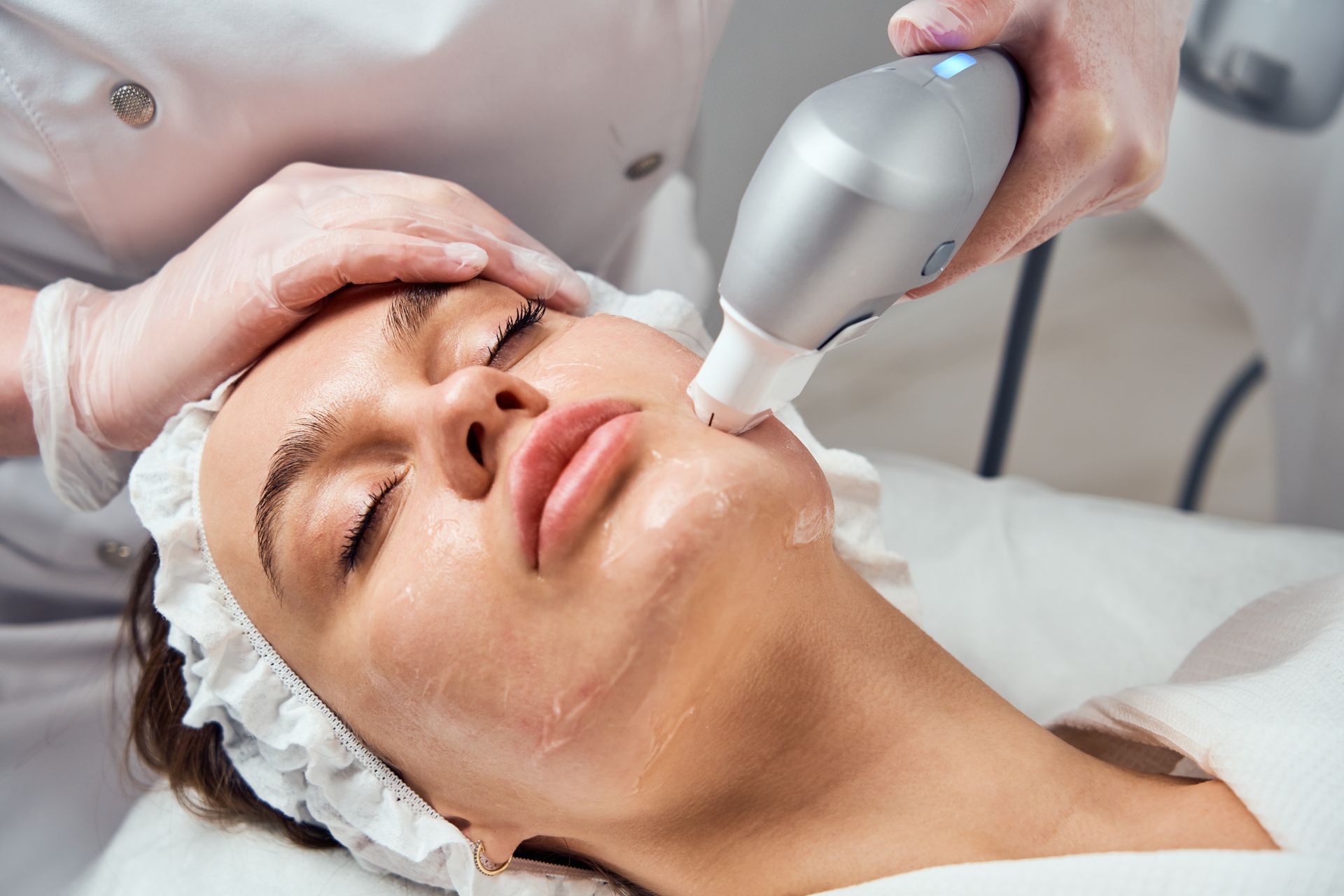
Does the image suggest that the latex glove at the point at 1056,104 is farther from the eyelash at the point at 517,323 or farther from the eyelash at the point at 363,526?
the eyelash at the point at 363,526

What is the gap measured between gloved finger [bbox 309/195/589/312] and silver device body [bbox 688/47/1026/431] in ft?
1.07

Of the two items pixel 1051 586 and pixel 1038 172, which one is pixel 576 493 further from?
pixel 1051 586

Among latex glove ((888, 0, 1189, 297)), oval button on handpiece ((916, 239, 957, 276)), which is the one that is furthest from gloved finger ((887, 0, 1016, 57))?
oval button on handpiece ((916, 239, 957, 276))

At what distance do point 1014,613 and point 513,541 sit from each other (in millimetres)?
801

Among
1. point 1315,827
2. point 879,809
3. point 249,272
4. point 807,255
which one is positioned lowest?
point 879,809

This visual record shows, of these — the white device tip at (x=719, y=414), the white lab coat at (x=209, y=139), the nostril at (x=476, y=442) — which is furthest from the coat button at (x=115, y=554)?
the white device tip at (x=719, y=414)

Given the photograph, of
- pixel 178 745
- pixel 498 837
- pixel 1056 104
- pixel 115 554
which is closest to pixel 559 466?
pixel 498 837

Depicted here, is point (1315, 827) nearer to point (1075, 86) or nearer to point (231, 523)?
point (1075, 86)

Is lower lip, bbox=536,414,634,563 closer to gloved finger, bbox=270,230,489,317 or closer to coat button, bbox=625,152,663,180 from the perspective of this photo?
gloved finger, bbox=270,230,489,317

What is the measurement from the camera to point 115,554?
1.25 meters

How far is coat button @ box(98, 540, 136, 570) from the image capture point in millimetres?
1245

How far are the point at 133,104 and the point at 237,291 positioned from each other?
0.80 ft

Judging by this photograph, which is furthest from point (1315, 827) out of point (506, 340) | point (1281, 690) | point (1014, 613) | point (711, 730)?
point (506, 340)

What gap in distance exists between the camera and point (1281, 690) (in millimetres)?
857
